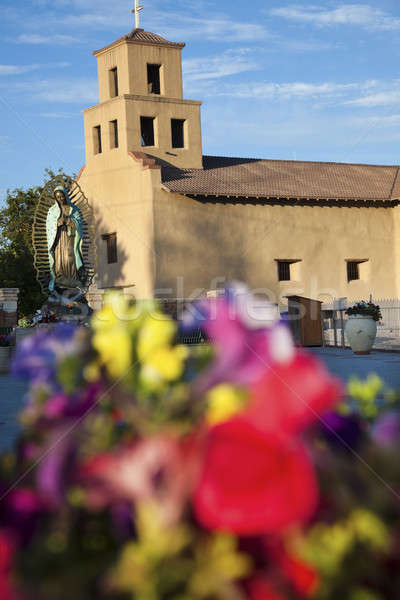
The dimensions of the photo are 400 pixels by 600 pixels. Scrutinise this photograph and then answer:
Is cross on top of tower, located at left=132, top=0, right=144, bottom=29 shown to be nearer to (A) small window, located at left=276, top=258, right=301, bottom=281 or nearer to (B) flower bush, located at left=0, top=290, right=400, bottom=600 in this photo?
(A) small window, located at left=276, top=258, right=301, bottom=281

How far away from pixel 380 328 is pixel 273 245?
1031cm

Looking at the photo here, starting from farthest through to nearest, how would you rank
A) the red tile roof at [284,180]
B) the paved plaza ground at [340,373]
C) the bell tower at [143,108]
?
the bell tower at [143,108]
the red tile roof at [284,180]
the paved plaza ground at [340,373]

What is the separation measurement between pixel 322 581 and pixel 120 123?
127 feet

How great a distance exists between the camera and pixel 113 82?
131 feet

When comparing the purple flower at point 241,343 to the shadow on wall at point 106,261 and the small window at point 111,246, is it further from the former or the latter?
the small window at point 111,246

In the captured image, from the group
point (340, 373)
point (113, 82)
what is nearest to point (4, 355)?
point (340, 373)

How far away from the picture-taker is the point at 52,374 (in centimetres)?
144

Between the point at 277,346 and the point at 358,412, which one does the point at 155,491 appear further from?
the point at 358,412

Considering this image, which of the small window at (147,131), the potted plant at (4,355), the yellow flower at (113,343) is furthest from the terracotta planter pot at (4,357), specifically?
the small window at (147,131)

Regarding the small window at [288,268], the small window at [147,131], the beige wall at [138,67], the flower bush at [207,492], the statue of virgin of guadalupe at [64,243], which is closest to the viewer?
the flower bush at [207,492]

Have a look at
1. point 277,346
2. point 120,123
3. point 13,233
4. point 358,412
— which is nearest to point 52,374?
point 277,346

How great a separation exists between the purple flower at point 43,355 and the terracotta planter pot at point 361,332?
2039 cm

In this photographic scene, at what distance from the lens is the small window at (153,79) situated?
4022 centimetres

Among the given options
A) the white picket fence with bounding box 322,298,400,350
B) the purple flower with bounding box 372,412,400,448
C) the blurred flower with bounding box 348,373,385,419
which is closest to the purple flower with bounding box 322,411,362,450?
the purple flower with bounding box 372,412,400,448
